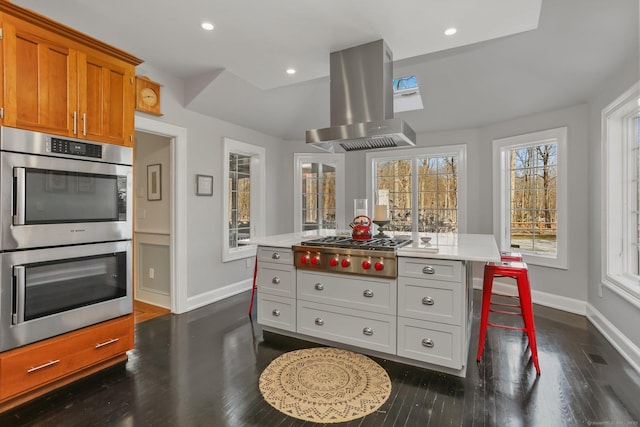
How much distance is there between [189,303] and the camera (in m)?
3.81

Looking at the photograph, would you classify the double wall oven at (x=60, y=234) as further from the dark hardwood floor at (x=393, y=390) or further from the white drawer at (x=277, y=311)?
the white drawer at (x=277, y=311)

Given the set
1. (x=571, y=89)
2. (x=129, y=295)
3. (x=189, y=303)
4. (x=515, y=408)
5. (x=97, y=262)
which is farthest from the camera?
(x=189, y=303)

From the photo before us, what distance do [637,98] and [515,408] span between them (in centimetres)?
255

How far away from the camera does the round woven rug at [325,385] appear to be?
1.95 metres

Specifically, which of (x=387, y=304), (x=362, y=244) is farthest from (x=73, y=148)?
(x=387, y=304)

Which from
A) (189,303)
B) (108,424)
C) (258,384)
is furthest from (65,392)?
(189,303)

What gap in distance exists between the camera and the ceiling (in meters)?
2.35

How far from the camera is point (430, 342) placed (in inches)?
91.0

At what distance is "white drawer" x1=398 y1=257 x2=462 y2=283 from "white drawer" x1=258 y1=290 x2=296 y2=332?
1069mm

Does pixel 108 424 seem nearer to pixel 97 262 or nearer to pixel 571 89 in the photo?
pixel 97 262

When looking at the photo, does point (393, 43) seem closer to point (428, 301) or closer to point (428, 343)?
point (428, 301)

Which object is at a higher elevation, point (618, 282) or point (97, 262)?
point (97, 262)

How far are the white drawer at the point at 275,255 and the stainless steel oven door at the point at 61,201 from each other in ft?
3.63

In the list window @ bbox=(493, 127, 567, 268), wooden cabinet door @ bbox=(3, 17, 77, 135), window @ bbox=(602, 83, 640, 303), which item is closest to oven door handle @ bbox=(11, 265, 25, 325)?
wooden cabinet door @ bbox=(3, 17, 77, 135)
